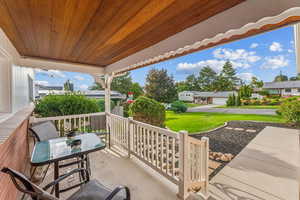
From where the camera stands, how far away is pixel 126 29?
1842 millimetres

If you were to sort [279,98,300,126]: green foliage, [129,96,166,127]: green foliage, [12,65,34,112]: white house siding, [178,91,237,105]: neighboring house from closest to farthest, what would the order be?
[12,65,34,112]: white house siding < [129,96,166,127]: green foliage < [279,98,300,126]: green foliage < [178,91,237,105]: neighboring house

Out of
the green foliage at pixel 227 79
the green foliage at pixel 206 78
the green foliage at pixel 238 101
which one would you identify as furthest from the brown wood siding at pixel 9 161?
the green foliage at pixel 206 78

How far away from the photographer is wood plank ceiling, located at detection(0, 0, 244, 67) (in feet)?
4.32

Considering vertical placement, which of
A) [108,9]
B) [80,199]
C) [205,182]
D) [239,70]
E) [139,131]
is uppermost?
[239,70]

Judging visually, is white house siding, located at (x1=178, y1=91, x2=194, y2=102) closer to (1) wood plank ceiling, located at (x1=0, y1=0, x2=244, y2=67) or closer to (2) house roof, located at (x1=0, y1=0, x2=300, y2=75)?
(2) house roof, located at (x1=0, y1=0, x2=300, y2=75)

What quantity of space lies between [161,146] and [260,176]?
2.34 meters

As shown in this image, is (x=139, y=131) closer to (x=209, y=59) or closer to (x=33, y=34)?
(x=33, y=34)

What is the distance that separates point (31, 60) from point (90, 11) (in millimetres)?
2937

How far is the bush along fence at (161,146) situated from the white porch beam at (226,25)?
1283 mm

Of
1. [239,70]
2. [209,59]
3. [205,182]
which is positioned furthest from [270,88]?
[205,182]

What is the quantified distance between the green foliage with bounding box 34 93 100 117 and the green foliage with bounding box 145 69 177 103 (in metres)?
13.5

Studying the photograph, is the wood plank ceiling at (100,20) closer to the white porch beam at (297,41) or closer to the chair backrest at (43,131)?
the white porch beam at (297,41)

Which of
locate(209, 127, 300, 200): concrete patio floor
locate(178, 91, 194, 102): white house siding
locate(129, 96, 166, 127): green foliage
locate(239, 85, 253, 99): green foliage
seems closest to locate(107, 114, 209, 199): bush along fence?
locate(209, 127, 300, 200): concrete patio floor

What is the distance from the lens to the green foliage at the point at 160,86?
18.4 meters
